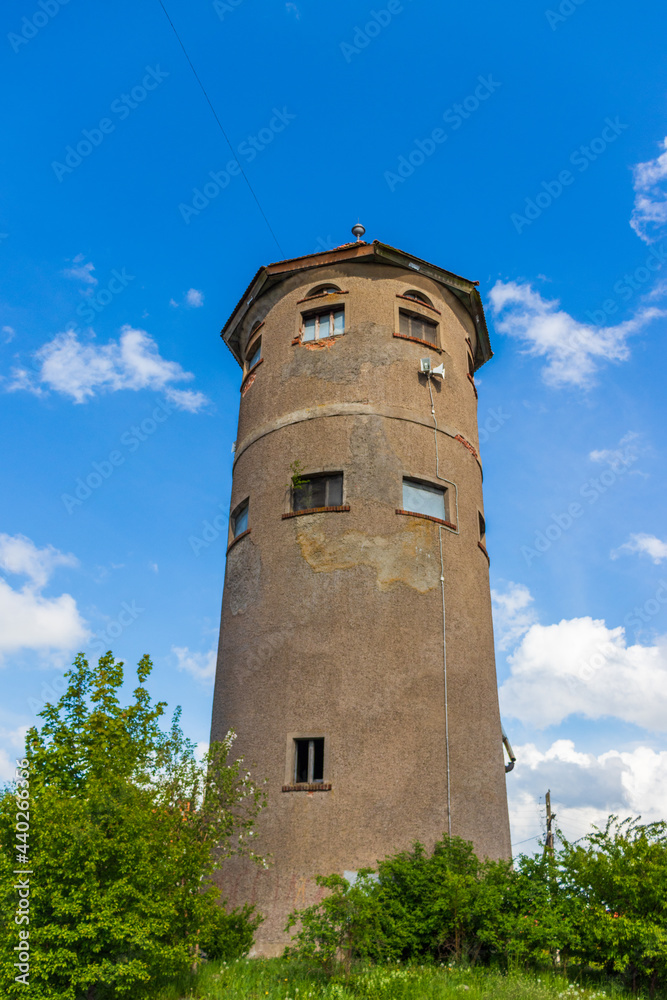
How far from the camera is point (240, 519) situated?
1770cm

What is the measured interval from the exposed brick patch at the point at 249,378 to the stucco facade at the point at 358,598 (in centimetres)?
11

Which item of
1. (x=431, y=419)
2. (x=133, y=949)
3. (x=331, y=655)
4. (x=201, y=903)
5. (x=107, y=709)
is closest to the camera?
(x=133, y=949)

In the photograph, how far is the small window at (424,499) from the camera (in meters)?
16.0

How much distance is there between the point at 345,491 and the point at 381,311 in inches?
191

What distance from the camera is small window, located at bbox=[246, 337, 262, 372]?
756 inches

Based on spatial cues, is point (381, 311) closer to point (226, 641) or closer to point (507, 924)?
point (226, 641)

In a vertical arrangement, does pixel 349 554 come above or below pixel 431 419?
below

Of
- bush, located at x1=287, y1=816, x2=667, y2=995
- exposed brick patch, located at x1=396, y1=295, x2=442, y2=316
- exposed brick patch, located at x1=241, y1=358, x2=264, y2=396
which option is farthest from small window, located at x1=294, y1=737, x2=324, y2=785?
exposed brick patch, located at x1=396, y1=295, x2=442, y2=316

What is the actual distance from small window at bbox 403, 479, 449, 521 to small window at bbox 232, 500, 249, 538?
12.3 ft

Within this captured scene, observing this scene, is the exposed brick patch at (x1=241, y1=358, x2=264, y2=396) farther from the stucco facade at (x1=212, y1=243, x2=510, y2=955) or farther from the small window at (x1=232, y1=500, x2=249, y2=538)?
the small window at (x1=232, y1=500, x2=249, y2=538)

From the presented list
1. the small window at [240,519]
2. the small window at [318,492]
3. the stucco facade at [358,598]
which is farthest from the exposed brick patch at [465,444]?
the small window at [240,519]

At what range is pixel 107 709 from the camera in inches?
401

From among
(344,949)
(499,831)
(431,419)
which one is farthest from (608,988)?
(431,419)

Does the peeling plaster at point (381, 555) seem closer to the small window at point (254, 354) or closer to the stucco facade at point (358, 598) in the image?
the stucco facade at point (358, 598)
